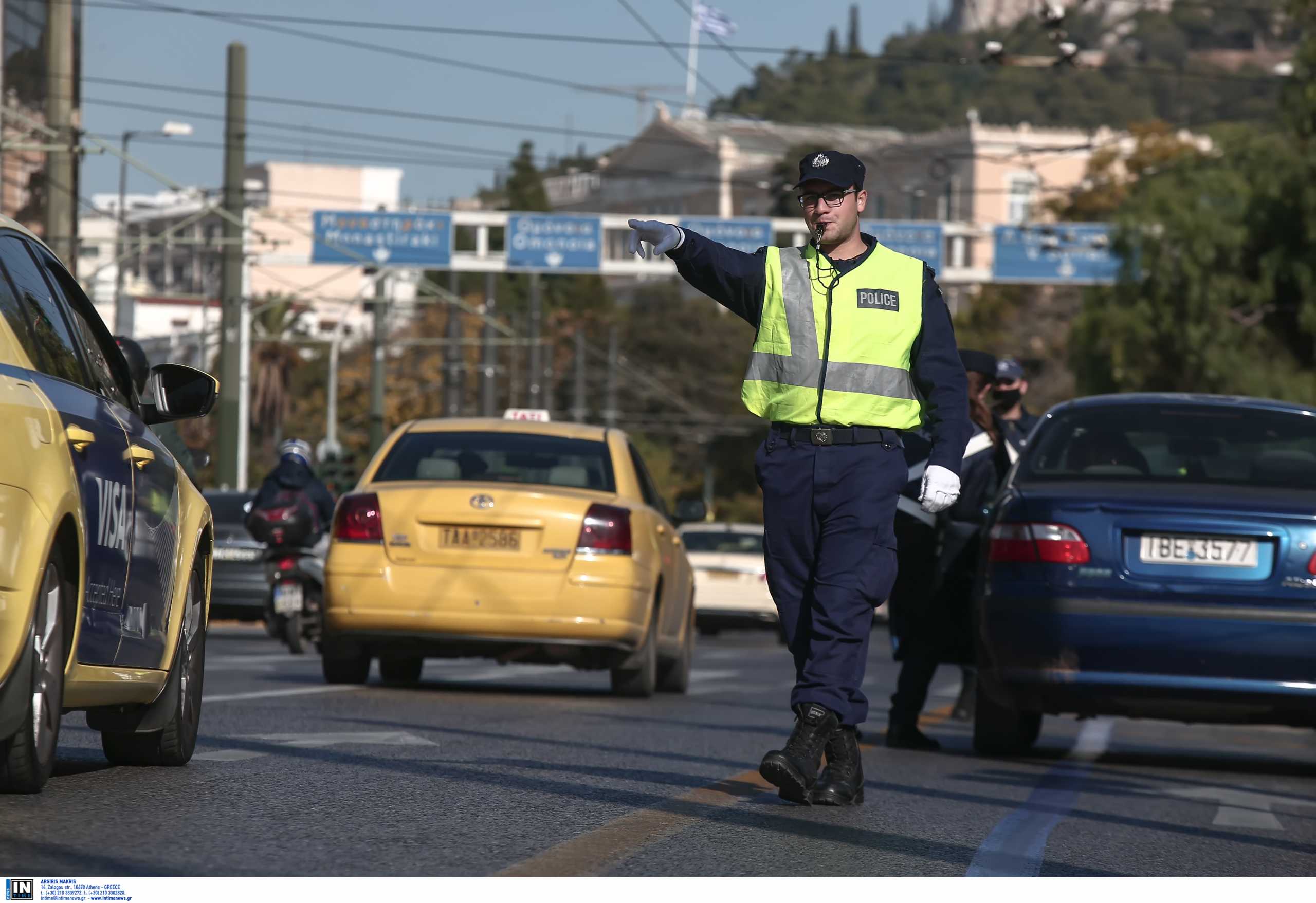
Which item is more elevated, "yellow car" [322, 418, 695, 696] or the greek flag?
the greek flag

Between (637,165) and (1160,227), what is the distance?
327ft

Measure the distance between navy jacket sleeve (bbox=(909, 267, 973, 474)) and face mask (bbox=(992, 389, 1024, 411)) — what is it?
556 centimetres

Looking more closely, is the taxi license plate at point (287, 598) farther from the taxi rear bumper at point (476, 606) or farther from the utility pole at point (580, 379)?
the utility pole at point (580, 379)

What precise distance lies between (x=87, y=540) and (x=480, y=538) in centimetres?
690

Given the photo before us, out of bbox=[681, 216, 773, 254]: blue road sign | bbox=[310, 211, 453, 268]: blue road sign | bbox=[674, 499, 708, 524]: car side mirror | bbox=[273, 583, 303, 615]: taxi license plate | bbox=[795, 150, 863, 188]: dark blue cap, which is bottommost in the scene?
bbox=[273, 583, 303, 615]: taxi license plate

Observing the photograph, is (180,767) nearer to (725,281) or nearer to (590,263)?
(725,281)

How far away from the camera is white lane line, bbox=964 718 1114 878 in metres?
6.38

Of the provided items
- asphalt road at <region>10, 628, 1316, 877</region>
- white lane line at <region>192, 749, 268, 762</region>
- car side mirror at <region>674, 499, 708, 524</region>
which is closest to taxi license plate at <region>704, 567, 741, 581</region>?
car side mirror at <region>674, 499, 708, 524</region>

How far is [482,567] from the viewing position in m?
13.4

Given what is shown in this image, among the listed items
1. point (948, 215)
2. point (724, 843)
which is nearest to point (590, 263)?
point (724, 843)

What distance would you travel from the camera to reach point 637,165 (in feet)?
474

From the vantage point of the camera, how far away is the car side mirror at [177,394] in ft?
25.5

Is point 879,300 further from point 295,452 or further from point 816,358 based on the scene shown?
point 295,452

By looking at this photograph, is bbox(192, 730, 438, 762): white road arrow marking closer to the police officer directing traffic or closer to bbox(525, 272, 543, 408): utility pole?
the police officer directing traffic
